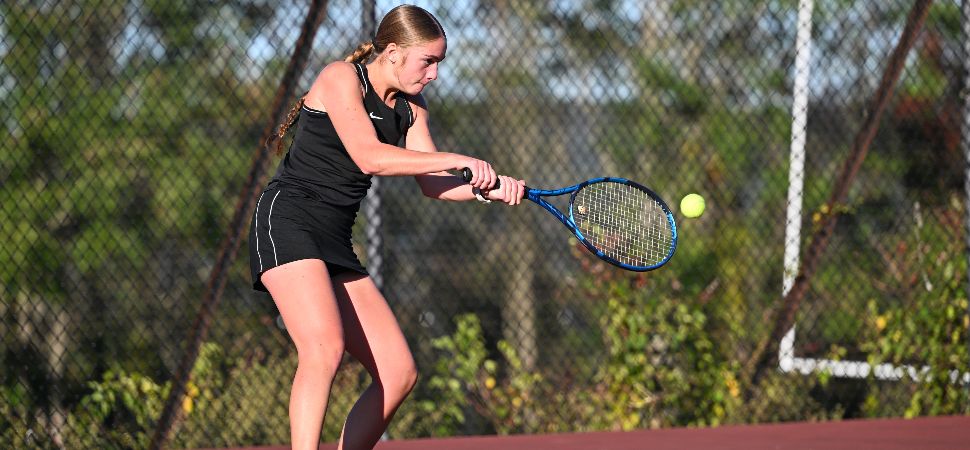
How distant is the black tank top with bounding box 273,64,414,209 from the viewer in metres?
2.82

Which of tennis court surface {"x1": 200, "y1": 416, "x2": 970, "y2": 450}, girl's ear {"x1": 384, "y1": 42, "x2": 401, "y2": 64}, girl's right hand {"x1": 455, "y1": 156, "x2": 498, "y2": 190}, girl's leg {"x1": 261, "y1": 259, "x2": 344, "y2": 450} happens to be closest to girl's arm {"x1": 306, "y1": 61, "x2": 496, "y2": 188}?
girl's right hand {"x1": 455, "y1": 156, "x2": 498, "y2": 190}

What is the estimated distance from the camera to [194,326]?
14.5ft

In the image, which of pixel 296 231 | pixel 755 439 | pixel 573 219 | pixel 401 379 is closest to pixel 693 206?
pixel 573 219

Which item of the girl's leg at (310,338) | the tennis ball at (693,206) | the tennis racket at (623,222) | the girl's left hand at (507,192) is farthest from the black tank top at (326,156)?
the tennis ball at (693,206)

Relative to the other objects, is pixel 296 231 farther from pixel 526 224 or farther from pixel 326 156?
pixel 526 224

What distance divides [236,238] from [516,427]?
1.48 metres

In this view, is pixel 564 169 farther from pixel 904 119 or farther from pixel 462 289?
pixel 904 119

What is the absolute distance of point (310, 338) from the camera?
2.70m

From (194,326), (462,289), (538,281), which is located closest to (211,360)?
(194,326)

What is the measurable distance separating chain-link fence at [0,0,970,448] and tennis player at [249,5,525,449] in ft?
5.11

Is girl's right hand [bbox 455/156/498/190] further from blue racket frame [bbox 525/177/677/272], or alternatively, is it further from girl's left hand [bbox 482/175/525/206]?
blue racket frame [bbox 525/177/677/272]

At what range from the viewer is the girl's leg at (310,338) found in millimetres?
2693

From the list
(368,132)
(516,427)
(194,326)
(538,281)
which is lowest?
(516,427)

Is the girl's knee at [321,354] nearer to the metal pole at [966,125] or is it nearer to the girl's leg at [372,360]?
the girl's leg at [372,360]
